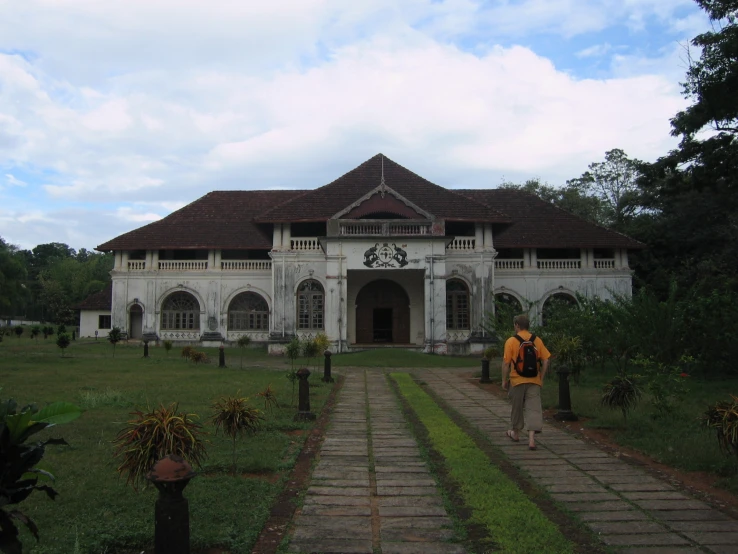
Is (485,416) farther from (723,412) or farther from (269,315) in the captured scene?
(269,315)

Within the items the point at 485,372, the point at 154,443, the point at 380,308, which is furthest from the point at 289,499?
the point at 380,308

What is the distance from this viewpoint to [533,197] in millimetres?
28875

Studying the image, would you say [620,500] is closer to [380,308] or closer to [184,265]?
[380,308]

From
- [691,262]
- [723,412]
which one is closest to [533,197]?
[691,262]

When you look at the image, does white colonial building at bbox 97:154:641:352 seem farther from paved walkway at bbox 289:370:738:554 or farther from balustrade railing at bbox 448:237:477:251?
paved walkway at bbox 289:370:738:554

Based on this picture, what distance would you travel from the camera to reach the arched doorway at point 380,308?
25.4 metres

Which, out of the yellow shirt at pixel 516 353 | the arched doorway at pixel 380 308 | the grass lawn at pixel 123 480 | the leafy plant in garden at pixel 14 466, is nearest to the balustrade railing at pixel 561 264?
the arched doorway at pixel 380 308

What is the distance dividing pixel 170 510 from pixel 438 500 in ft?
7.46

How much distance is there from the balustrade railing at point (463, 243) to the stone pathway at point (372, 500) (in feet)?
54.2

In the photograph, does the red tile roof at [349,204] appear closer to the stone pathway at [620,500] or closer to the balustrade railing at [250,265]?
the balustrade railing at [250,265]

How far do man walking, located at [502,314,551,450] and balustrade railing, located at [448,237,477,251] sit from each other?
16.9 metres

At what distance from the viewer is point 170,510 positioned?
309 cm

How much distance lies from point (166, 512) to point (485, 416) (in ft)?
21.4

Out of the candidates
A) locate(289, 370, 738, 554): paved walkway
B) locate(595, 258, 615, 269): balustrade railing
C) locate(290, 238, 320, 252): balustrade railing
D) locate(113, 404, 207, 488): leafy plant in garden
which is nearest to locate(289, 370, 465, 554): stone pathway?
locate(289, 370, 738, 554): paved walkway
